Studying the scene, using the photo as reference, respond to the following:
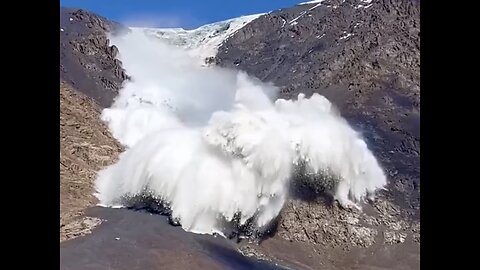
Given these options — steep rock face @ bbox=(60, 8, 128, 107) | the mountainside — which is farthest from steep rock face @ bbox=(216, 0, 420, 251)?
steep rock face @ bbox=(60, 8, 128, 107)

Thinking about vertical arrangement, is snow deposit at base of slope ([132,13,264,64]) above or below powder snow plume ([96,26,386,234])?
above

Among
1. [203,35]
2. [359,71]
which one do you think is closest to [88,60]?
[359,71]

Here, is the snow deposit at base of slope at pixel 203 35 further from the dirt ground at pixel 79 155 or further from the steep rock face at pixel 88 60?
the dirt ground at pixel 79 155

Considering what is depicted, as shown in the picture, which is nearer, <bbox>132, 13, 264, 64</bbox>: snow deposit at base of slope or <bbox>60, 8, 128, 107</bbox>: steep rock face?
<bbox>60, 8, 128, 107</bbox>: steep rock face

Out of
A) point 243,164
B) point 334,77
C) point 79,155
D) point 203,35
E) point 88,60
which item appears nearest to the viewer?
point 243,164

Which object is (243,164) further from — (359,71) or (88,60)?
(88,60)

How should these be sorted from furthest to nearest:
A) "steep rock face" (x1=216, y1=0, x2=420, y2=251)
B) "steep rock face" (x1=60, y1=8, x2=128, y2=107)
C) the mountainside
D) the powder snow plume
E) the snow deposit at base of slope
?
1. the snow deposit at base of slope
2. "steep rock face" (x1=60, y1=8, x2=128, y2=107)
3. "steep rock face" (x1=216, y1=0, x2=420, y2=251)
4. the powder snow plume
5. the mountainside

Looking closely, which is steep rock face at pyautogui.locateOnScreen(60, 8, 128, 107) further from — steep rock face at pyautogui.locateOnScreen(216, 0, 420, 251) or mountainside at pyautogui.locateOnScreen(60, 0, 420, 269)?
steep rock face at pyautogui.locateOnScreen(216, 0, 420, 251)

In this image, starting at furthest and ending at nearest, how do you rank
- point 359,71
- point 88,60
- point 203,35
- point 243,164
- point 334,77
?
point 203,35, point 334,77, point 359,71, point 88,60, point 243,164
